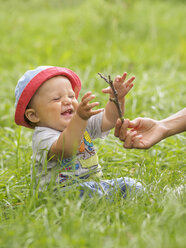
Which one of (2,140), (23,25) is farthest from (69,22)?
(2,140)

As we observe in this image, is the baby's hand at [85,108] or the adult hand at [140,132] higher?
the baby's hand at [85,108]

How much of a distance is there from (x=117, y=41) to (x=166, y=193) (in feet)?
16.1

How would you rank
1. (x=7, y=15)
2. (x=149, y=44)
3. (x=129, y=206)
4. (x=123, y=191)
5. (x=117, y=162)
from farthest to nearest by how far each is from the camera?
(x=7, y=15)
(x=149, y=44)
(x=117, y=162)
(x=123, y=191)
(x=129, y=206)

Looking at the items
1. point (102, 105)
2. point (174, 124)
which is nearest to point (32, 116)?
point (174, 124)

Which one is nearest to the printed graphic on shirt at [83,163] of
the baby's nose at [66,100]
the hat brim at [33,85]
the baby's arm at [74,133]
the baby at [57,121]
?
the baby at [57,121]

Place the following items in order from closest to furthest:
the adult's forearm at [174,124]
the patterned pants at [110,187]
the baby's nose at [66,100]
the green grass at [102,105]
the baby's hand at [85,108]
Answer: the green grass at [102,105]
the baby's hand at [85,108]
the patterned pants at [110,187]
the baby's nose at [66,100]
the adult's forearm at [174,124]

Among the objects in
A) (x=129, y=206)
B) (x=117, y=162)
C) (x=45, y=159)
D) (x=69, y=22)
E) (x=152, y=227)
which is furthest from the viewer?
(x=69, y=22)

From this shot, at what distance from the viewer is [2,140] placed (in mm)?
3574

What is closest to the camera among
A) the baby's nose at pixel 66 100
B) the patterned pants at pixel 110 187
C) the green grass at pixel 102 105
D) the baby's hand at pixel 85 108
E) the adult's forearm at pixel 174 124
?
the green grass at pixel 102 105

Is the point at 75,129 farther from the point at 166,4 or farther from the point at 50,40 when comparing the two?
the point at 166,4

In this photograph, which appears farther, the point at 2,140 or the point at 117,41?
the point at 117,41

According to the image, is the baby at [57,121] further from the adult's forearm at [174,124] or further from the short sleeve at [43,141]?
the adult's forearm at [174,124]

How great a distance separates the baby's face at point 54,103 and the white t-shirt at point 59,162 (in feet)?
0.20

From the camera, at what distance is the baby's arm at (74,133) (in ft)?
6.55
